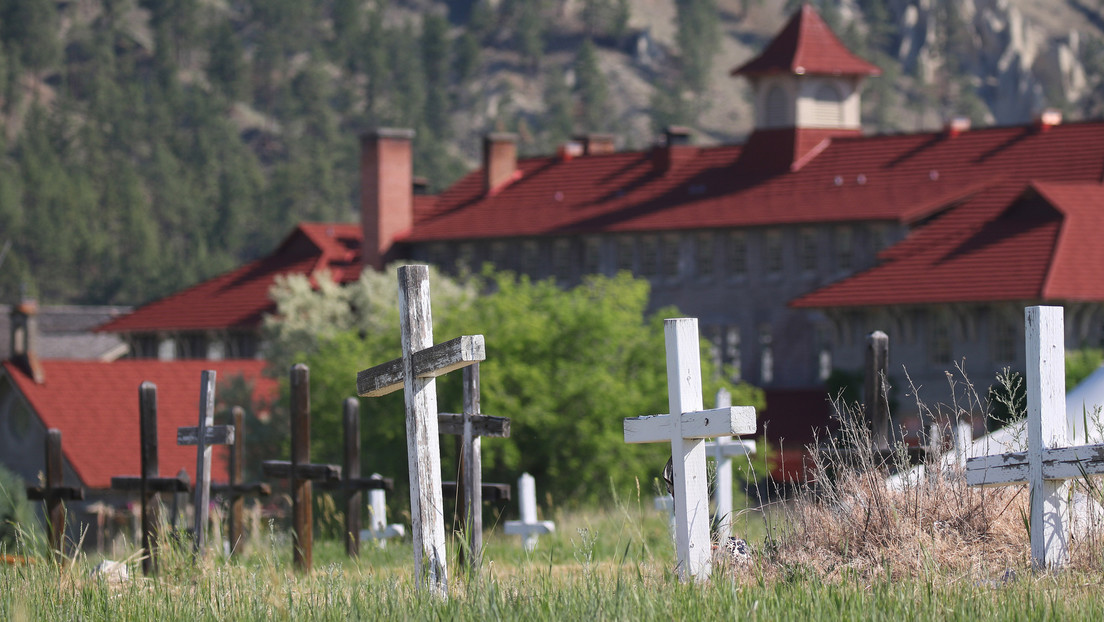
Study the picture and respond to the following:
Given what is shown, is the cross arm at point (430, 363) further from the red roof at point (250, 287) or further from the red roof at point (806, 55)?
the red roof at point (806, 55)

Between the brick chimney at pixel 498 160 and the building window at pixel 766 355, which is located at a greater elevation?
the brick chimney at pixel 498 160

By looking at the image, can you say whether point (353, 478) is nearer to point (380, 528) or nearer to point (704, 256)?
point (380, 528)

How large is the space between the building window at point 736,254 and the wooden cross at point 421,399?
49.2 metres

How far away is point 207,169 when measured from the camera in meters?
157

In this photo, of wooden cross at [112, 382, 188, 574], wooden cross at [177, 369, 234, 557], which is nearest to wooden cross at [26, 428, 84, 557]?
wooden cross at [112, 382, 188, 574]

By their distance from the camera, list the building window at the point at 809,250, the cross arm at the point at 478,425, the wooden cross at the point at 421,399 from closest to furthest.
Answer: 1. the wooden cross at the point at 421,399
2. the cross arm at the point at 478,425
3. the building window at the point at 809,250

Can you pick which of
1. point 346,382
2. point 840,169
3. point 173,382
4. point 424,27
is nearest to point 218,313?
point 173,382

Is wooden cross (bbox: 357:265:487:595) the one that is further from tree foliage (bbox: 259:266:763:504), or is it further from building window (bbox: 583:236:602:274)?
building window (bbox: 583:236:602:274)

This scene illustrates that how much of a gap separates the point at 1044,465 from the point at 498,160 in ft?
195

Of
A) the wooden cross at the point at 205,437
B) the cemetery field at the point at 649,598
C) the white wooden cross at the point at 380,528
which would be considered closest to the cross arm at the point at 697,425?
the cemetery field at the point at 649,598

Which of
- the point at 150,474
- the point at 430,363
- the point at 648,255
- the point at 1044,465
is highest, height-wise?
the point at 648,255

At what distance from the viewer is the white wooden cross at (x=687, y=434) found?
8.87 meters

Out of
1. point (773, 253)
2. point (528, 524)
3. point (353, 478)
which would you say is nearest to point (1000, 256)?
point (773, 253)

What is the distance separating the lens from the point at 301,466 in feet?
51.4
